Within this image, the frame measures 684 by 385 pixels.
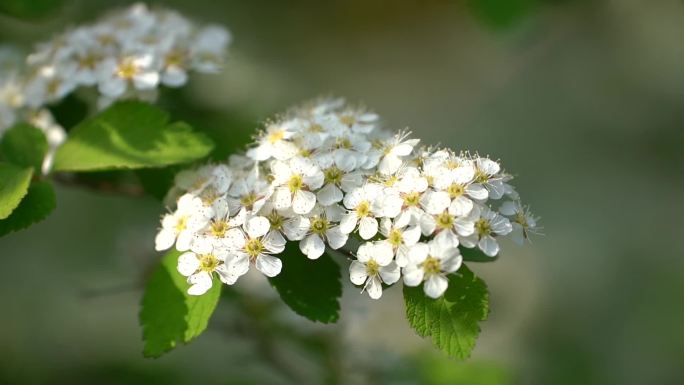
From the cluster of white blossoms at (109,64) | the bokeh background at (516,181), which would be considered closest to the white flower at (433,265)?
the cluster of white blossoms at (109,64)

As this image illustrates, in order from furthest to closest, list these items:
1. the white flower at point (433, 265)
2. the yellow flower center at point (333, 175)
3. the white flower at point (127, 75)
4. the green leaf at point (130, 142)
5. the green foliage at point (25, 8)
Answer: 1. the green foliage at point (25, 8)
2. the white flower at point (127, 75)
3. the green leaf at point (130, 142)
4. the yellow flower center at point (333, 175)
5. the white flower at point (433, 265)

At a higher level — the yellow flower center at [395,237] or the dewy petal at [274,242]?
the yellow flower center at [395,237]

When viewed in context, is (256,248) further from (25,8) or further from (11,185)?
(25,8)

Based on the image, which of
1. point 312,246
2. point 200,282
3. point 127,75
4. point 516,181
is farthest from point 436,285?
Result: point 516,181

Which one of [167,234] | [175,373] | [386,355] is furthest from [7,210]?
[175,373]

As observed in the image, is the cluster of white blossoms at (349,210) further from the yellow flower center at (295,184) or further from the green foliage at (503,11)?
the green foliage at (503,11)

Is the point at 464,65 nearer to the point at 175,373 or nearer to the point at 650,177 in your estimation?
the point at 650,177
